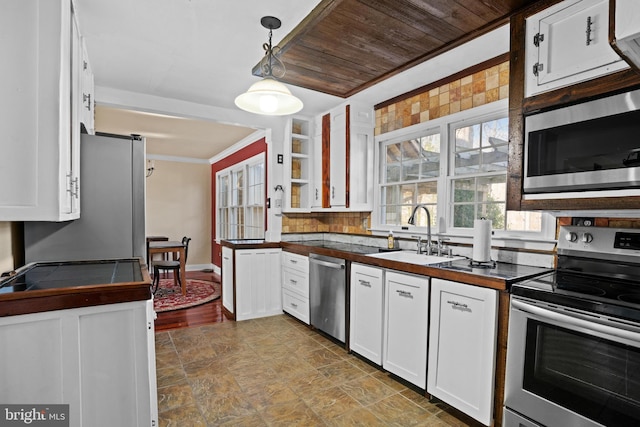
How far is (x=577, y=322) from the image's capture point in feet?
4.77

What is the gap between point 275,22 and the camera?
2.18 meters

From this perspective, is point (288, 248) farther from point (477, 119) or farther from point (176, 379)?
point (477, 119)

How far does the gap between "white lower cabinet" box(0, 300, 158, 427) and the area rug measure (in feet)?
9.37

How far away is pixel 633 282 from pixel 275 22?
251 centimetres

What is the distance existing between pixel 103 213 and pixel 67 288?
1035 mm

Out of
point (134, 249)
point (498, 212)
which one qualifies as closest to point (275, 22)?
point (134, 249)

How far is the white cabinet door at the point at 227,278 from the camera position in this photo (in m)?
3.93

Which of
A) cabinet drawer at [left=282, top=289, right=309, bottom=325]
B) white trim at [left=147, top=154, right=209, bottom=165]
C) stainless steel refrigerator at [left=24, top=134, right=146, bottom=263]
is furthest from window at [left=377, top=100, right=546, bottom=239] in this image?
white trim at [left=147, top=154, right=209, bottom=165]

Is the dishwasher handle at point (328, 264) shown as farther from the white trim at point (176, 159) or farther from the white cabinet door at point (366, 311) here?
the white trim at point (176, 159)

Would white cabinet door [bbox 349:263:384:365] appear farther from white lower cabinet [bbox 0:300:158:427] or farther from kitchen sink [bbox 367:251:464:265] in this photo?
white lower cabinet [bbox 0:300:158:427]

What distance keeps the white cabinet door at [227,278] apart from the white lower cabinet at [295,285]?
2.01 feet

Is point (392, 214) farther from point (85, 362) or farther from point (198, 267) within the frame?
point (198, 267)

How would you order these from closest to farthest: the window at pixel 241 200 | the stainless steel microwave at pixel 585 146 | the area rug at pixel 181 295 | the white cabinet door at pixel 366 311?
the stainless steel microwave at pixel 585 146 < the white cabinet door at pixel 366 311 < the area rug at pixel 181 295 < the window at pixel 241 200

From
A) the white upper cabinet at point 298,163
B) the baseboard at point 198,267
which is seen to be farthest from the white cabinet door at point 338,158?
the baseboard at point 198,267
